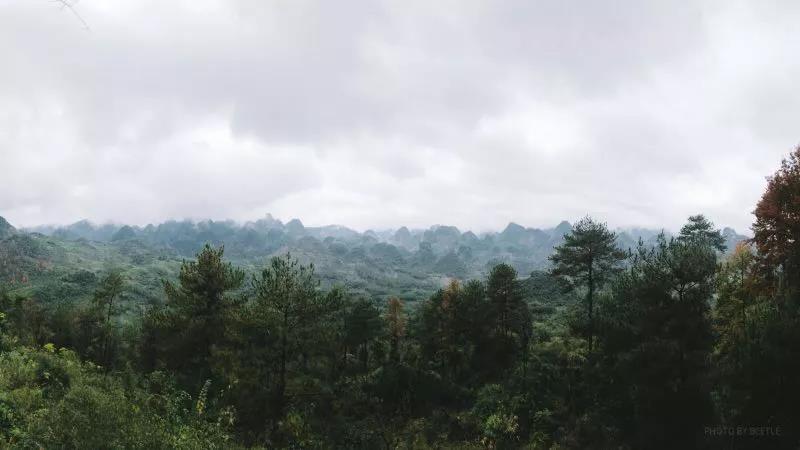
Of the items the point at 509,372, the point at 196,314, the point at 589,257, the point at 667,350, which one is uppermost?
the point at 589,257

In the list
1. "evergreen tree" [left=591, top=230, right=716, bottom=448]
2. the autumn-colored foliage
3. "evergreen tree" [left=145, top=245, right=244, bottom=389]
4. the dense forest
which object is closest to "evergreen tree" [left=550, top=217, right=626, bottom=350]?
the dense forest

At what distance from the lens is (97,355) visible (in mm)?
55562

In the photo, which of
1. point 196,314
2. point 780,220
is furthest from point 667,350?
point 196,314

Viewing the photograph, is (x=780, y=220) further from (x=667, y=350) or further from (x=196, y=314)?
(x=196, y=314)

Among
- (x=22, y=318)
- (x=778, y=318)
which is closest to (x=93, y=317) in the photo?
(x=22, y=318)

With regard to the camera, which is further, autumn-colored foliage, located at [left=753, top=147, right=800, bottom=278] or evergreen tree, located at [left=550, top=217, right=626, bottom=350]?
evergreen tree, located at [left=550, top=217, right=626, bottom=350]

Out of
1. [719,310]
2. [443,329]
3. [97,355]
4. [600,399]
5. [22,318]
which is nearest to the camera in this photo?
[600,399]

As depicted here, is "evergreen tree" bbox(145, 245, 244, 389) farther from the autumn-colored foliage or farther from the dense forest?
the autumn-colored foliage

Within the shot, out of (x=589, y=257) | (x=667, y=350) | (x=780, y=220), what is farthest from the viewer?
(x=589, y=257)

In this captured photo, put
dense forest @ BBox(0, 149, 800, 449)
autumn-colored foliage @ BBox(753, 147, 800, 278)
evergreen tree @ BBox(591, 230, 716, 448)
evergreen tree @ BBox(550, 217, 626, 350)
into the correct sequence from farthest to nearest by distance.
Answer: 1. evergreen tree @ BBox(550, 217, 626, 350)
2. autumn-colored foliage @ BBox(753, 147, 800, 278)
3. evergreen tree @ BBox(591, 230, 716, 448)
4. dense forest @ BBox(0, 149, 800, 449)

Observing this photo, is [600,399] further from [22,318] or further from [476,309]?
[22,318]

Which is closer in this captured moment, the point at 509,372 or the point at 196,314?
the point at 196,314

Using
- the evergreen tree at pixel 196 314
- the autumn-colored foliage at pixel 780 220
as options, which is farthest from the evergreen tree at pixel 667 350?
the evergreen tree at pixel 196 314

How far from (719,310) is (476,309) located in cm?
2149
